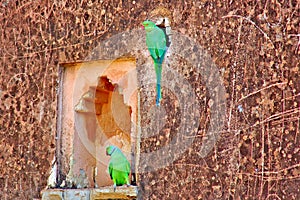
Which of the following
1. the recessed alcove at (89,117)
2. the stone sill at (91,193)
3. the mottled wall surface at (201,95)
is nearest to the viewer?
the mottled wall surface at (201,95)

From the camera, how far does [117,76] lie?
5184mm

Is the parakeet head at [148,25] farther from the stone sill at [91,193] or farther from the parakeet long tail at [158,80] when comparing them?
the stone sill at [91,193]

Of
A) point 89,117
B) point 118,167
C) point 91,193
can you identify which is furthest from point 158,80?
point 91,193

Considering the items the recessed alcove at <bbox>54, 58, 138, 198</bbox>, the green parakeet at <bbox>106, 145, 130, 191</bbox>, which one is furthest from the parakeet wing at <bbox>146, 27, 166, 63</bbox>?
the green parakeet at <bbox>106, 145, 130, 191</bbox>

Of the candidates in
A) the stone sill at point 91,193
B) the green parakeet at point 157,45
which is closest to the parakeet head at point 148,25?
the green parakeet at point 157,45

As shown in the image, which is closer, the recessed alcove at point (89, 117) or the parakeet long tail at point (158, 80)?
the parakeet long tail at point (158, 80)

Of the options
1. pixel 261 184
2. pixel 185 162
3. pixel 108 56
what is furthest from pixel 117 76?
pixel 261 184

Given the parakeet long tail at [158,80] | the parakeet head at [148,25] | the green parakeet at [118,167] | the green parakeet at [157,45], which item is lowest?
the green parakeet at [118,167]

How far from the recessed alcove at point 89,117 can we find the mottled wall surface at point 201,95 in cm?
8

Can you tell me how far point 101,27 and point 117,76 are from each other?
338 millimetres

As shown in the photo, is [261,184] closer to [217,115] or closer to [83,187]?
[217,115]

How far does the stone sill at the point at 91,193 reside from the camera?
490 cm

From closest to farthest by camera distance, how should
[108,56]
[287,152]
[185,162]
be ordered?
1. [287,152]
2. [185,162]
3. [108,56]

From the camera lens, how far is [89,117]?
17.9ft
